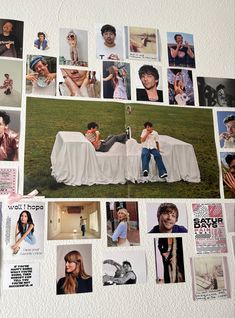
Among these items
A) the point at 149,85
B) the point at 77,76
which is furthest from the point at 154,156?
the point at 77,76

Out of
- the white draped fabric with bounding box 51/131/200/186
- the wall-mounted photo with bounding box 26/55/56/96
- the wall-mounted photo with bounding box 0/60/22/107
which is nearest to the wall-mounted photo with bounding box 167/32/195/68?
the white draped fabric with bounding box 51/131/200/186

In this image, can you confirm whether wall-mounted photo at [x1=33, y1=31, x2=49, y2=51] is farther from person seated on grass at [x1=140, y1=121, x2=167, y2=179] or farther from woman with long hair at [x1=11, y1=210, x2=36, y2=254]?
woman with long hair at [x1=11, y1=210, x2=36, y2=254]

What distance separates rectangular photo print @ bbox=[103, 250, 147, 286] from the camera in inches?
44.5

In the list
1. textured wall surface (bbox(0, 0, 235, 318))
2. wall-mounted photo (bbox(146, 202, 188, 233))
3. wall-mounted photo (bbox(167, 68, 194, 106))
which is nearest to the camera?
textured wall surface (bbox(0, 0, 235, 318))

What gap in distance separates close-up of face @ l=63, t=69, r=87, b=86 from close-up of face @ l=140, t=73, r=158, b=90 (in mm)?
196

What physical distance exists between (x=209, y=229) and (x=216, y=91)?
477 mm

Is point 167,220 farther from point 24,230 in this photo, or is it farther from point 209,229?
point 24,230

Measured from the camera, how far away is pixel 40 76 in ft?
4.00

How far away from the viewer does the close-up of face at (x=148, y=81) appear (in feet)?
4.25

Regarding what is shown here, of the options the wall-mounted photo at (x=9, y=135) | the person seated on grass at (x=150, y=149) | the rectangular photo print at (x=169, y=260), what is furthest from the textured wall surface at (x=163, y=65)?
the wall-mounted photo at (x=9, y=135)

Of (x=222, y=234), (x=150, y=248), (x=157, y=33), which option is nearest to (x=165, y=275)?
(x=150, y=248)

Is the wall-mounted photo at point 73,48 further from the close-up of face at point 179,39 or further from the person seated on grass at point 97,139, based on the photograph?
the close-up of face at point 179,39

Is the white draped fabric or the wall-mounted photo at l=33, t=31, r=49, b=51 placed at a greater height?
the wall-mounted photo at l=33, t=31, r=49, b=51

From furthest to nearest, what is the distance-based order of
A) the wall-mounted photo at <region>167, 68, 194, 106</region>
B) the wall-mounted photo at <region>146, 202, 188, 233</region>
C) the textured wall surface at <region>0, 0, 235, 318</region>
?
1. the wall-mounted photo at <region>167, 68, 194, 106</region>
2. the wall-mounted photo at <region>146, 202, 188, 233</region>
3. the textured wall surface at <region>0, 0, 235, 318</region>
